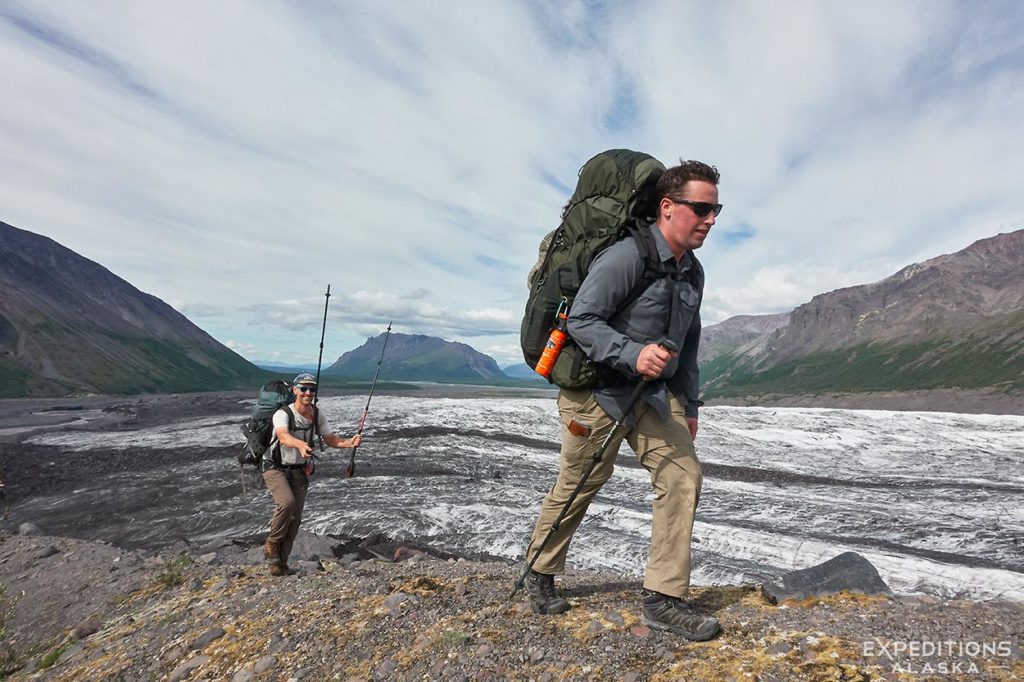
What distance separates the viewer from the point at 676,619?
418cm

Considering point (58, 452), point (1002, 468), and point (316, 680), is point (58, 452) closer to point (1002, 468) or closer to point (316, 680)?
point (316, 680)

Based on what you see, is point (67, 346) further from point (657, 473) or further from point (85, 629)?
point (657, 473)

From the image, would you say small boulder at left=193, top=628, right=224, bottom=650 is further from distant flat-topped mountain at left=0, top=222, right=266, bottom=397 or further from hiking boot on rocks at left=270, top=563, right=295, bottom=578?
distant flat-topped mountain at left=0, top=222, right=266, bottom=397

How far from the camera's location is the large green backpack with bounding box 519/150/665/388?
4133 millimetres

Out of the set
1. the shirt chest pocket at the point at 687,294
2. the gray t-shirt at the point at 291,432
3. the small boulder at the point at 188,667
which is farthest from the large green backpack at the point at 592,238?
the gray t-shirt at the point at 291,432

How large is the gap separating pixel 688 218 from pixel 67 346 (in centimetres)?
17650

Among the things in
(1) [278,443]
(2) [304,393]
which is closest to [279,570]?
(1) [278,443]

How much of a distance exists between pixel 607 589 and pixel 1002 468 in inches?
1140

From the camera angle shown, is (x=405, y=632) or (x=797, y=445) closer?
(x=405, y=632)

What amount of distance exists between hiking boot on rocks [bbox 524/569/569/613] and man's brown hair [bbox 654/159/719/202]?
344cm

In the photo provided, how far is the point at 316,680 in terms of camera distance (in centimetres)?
441

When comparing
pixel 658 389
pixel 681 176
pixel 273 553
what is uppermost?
pixel 681 176

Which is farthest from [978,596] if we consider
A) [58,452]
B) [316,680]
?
[58,452]

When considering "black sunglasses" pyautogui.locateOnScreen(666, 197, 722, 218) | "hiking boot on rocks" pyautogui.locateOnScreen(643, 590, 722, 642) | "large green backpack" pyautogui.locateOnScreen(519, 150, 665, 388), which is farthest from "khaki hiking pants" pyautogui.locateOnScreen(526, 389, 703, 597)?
"black sunglasses" pyautogui.locateOnScreen(666, 197, 722, 218)
